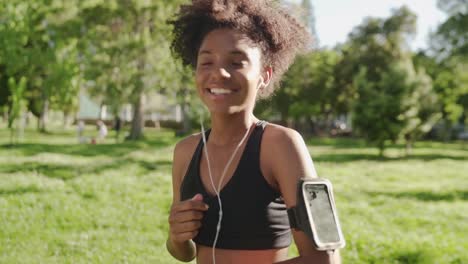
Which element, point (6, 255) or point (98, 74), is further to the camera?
point (98, 74)

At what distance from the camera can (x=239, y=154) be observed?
1997 mm

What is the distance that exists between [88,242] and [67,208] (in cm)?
218

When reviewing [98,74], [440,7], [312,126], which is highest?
[440,7]

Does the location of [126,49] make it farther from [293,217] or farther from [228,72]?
[293,217]

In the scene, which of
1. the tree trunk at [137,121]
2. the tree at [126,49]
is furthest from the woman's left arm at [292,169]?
the tree trunk at [137,121]

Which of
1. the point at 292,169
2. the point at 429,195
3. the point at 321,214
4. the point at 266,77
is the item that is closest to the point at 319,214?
the point at 321,214

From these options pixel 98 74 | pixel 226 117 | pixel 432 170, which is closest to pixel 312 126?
pixel 98 74

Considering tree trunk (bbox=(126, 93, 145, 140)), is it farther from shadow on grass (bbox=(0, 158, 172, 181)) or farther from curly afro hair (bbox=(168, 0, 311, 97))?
curly afro hair (bbox=(168, 0, 311, 97))

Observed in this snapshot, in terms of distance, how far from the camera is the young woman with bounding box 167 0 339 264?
1872 millimetres

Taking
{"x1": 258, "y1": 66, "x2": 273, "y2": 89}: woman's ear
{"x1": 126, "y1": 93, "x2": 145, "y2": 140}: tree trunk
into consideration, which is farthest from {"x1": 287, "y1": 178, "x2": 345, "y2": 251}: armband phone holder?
{"x1": 126, "y1": 93, "x2": 145, "y2": 140}: tree trunk

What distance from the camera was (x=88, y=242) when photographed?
269 inches

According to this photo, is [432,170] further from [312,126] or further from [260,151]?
[312,126]

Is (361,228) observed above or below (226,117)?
below

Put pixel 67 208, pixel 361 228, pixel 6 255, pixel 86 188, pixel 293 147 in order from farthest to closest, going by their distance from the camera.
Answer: pixel 86 188
pixel 67 208
pixel 361 228
pixel 6 255
pixel 293 147
